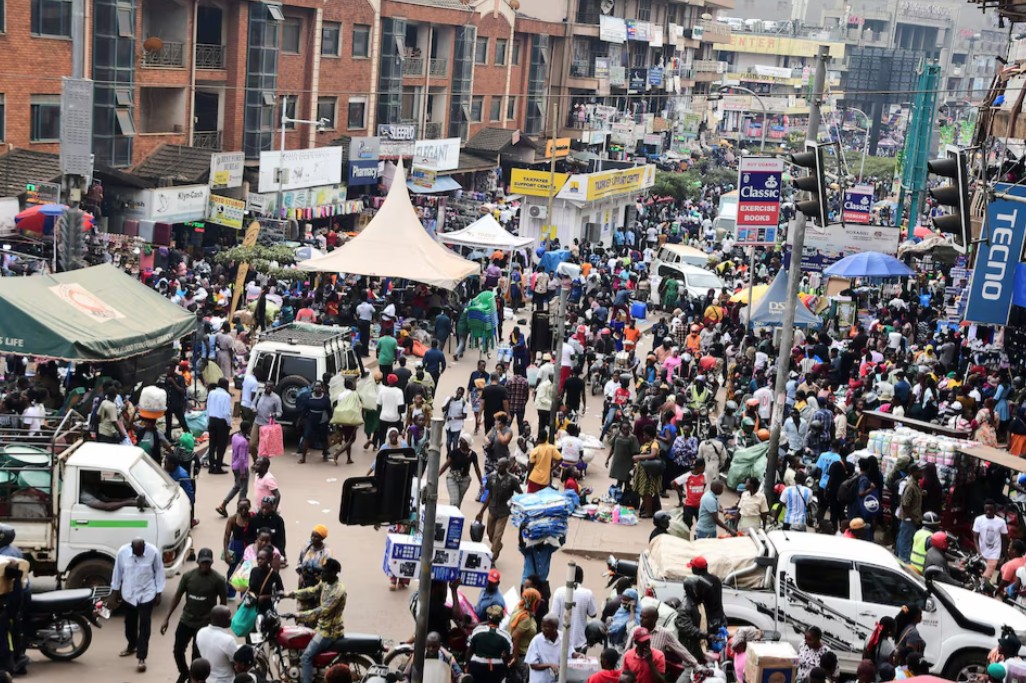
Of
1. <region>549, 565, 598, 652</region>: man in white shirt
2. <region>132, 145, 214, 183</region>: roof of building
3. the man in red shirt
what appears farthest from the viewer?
<region>132, 145, 214, 183</region>: roof of building

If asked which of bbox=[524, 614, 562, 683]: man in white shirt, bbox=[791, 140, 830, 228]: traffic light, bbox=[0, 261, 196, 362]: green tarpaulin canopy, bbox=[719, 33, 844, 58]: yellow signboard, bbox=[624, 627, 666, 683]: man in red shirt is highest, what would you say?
bbox=[719, 33, 844, 58]: yellow signboard

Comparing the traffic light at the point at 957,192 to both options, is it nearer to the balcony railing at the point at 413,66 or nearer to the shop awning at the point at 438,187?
the shop awning at the point at 438,187

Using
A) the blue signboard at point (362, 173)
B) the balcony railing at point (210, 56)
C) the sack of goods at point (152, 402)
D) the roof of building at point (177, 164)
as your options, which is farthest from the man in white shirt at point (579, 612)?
the blue signboard at point (362, 173)

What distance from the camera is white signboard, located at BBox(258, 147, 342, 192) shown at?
40.5m

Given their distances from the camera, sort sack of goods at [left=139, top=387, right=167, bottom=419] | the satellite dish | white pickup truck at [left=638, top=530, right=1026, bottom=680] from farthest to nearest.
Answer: the satellite dish < sack of goods at [left=139, top=387, right=167, bottom=419] < white pickup truck at [left=638, top=530, right=1026, bottom=680]

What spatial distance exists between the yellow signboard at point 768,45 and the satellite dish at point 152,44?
92.3m

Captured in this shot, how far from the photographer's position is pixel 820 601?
12773 millimetres

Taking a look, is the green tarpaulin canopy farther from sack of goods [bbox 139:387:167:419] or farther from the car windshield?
the car windshield

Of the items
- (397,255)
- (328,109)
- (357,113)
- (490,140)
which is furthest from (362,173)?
(397,255)

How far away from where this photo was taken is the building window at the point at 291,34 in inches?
1855

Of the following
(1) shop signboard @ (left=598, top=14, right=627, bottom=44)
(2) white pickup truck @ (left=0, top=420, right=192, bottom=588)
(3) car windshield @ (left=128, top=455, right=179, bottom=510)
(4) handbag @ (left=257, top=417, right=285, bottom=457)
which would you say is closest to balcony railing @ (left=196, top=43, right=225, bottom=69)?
(4) handbag @ (left=257, top=417, right=285, bottom=457)

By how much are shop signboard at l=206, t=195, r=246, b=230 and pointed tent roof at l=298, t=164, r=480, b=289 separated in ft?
29.9

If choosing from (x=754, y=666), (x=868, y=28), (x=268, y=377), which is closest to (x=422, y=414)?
(x=268, y=377)

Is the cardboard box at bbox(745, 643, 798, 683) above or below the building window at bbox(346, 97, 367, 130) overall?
below
